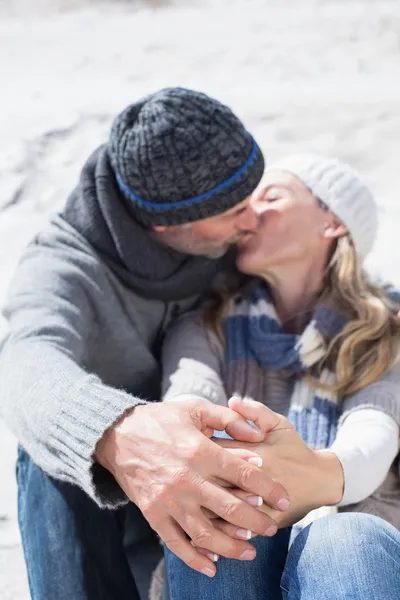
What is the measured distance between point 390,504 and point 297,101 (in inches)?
94.2

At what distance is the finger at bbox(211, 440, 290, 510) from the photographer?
45.1 inches

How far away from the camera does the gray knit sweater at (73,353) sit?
1.18 metres

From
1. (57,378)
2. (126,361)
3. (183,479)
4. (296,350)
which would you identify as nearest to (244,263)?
(296,350)

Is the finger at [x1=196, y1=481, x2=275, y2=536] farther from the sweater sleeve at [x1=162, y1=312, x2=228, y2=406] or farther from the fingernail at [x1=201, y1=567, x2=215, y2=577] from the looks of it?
the sweater sleeve at [x1=162, y1=312, x2=228, y2=406]

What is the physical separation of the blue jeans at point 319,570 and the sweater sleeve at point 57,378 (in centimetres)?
19

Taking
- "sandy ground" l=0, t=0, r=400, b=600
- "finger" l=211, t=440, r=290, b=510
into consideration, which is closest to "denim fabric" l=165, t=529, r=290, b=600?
"finger" l=211, t=440, r=290, b=510

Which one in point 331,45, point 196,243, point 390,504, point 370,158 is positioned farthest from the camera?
point 331,45

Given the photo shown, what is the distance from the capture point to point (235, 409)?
1247 mm

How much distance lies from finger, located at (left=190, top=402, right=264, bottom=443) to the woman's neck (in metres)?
0.55

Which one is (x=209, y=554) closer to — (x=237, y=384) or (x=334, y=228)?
(x=237, y=384)

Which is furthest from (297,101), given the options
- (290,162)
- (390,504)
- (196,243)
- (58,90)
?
(390,504)

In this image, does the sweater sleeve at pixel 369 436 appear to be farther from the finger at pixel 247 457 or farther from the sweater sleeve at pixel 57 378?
the sweater sleeve at pixel 57 378

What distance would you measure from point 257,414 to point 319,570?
10.1 inches

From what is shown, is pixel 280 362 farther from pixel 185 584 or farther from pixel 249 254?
pixel 185 584
